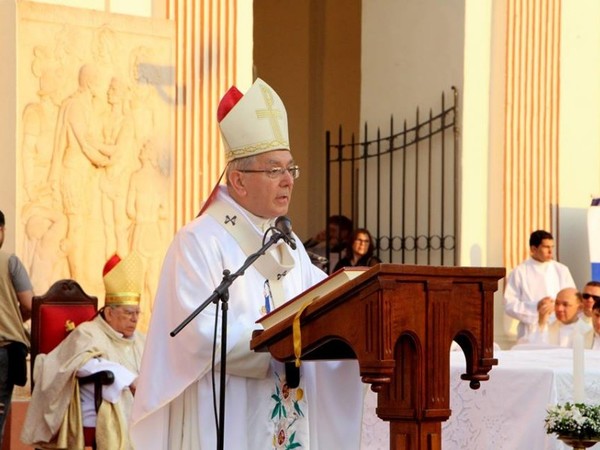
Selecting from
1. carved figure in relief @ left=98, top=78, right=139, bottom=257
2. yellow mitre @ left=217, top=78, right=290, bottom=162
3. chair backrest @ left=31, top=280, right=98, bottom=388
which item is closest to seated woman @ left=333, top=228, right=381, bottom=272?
carved figure in relief @ left=98, top=78, right=139, bottom=257

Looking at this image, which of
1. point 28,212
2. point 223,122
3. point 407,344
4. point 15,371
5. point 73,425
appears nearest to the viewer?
point 407,344

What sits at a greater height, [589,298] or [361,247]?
[361,247]

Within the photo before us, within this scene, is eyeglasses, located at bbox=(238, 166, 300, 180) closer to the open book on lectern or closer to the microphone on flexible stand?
the microphone on flexible stand

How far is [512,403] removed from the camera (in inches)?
292

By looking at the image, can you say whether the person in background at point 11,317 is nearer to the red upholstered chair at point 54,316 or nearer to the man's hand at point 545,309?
the red upholstered chair at point 54,316

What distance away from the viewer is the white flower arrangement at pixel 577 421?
6.04 m

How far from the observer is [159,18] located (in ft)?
35.8

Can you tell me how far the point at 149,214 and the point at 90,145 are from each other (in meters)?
0.69

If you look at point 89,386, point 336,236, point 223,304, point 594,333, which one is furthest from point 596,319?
point 223,304

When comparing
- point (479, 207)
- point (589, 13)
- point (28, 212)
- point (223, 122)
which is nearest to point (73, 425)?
point (28, 212)

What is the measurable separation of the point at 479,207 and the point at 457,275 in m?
9.56

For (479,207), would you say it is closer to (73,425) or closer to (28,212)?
(28,212)

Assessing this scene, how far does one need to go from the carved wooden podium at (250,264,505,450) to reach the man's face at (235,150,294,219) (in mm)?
742

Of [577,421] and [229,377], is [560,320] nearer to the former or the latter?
[577,421]
